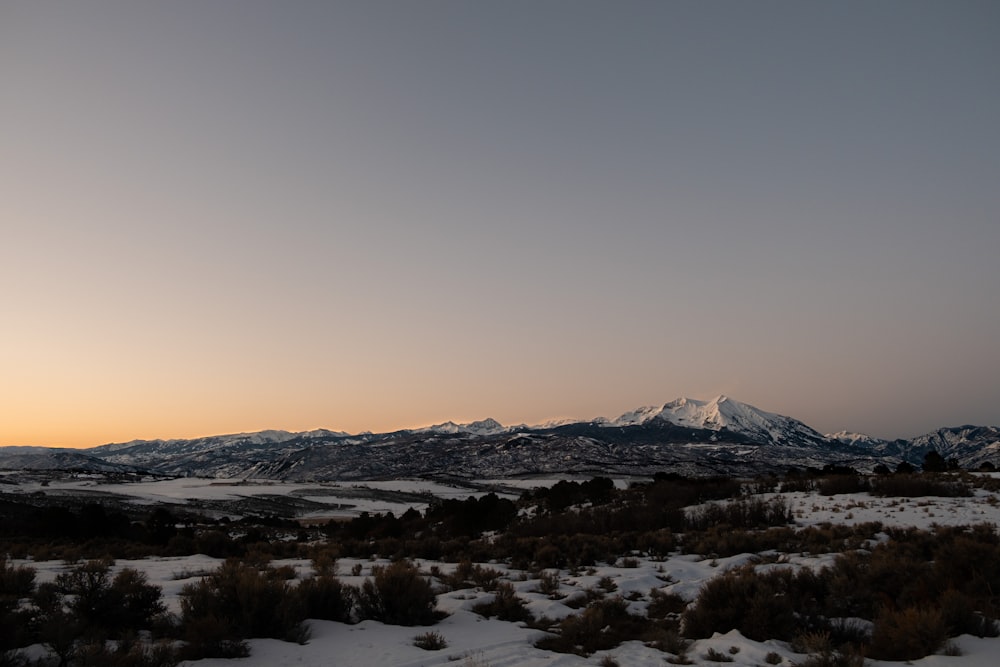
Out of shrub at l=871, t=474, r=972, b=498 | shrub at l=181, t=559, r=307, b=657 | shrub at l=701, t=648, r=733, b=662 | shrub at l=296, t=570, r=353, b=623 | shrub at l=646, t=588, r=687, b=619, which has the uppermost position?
shrub at l=181, t=559, r=307, b=657

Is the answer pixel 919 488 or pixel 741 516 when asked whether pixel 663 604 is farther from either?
pixel 919 488

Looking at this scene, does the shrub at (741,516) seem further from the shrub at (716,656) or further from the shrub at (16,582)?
the shrub at (16,582)

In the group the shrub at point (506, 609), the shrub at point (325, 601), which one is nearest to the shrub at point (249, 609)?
the shrub at point (325, 601)

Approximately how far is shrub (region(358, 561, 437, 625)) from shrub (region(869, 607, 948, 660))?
6.48 m

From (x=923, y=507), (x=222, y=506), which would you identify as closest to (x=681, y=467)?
(x=222, y=506)

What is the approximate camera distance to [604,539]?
19.9 meters

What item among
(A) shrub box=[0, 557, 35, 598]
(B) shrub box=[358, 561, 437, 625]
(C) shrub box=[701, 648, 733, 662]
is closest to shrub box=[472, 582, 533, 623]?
(B) shrub box=[358, 561, 437, 625]

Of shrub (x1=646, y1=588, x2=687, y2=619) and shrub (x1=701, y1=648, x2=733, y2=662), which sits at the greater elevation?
shrub (x1=701, y1=648, x2=733, y2=662)

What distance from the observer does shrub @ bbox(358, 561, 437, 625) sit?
9.30 m

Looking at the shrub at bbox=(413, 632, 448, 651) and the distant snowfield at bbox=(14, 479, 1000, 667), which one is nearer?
the distant snowfield at bbox=(14, 479, 1000, 667)

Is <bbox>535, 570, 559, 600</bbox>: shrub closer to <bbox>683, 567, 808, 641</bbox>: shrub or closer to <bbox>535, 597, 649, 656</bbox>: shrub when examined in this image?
<bbox>535, 597, 649, 656</bbox>: shrub

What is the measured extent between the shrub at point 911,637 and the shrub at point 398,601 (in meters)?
6.48

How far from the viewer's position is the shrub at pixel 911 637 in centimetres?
696

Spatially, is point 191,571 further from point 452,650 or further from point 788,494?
point 788,494
